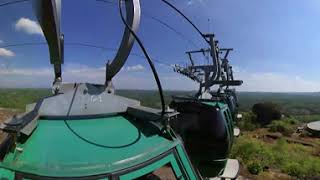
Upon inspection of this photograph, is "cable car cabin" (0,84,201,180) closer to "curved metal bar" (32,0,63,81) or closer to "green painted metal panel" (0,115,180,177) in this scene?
"green painted metal panel" (0,115,180,177)

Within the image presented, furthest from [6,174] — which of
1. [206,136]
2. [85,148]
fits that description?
[206,136]

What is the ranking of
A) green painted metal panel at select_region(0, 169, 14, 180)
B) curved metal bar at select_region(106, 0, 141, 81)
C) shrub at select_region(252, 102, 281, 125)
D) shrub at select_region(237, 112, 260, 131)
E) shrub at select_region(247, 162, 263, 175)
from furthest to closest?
shrub at select_region(252, 102, 281, 125), shrub at select_region(237, 112, 260, 131), shrub at select_region(247, 162, 263, 175), curved metal bar at select_region(106, 0, 141, 81), green painted metal panel at select_region(0, 169, 14, 180)

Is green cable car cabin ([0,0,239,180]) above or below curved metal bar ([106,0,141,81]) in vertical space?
below

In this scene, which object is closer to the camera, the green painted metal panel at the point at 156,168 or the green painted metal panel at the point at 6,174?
the green painted metal panel at the point at 6,174

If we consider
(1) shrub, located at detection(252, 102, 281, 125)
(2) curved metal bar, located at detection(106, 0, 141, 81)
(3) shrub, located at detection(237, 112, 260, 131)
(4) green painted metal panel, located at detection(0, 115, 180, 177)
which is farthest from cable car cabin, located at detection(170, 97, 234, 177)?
(1) shrub, located at detection(252, 102, 281, 125)

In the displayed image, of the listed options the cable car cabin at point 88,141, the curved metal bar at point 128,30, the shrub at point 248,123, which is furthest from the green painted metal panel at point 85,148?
the shrub at point 248,123

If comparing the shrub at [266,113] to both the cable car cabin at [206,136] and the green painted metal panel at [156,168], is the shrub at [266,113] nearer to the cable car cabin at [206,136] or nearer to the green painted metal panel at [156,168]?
the cable car cabin at [206,136]

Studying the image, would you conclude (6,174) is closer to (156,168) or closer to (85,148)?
(85,148)

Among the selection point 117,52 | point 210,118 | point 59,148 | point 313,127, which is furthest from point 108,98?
point 313,127
